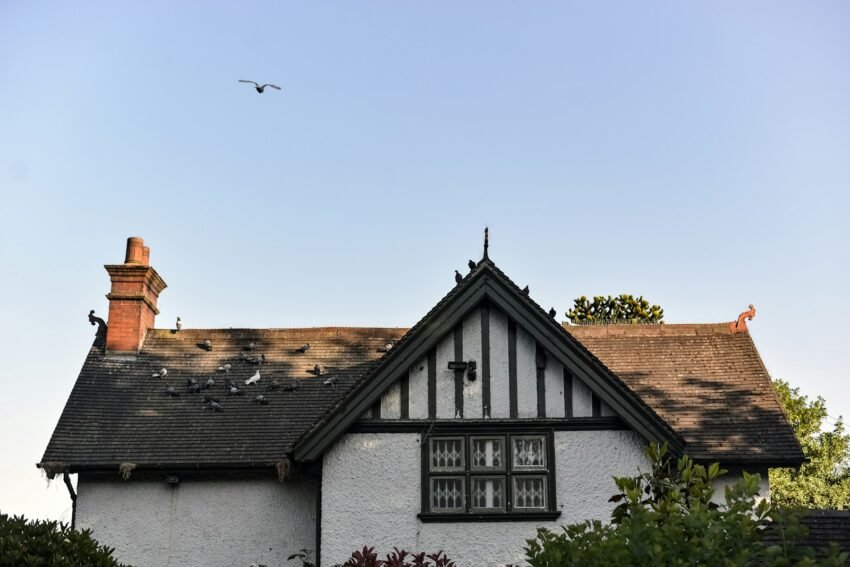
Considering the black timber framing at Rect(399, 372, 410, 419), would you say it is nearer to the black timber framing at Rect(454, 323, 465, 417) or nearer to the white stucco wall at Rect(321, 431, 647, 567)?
the white stucco wall at Rect(321, 431, 647, 567)

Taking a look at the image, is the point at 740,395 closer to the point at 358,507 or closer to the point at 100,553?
the point at 358,507

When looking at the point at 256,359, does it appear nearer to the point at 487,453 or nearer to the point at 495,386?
the point at 495,386

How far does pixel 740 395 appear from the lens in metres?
19.0

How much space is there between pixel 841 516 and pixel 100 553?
418 inches

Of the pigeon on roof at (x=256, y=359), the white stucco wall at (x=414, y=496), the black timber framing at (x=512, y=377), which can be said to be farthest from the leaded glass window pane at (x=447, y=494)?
the pigeon on roof at (x=256, y=359)

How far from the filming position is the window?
15906 millimetres

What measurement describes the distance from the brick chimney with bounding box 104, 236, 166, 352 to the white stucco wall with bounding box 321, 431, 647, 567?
6.12m

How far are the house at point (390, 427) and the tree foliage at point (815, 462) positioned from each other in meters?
14.4

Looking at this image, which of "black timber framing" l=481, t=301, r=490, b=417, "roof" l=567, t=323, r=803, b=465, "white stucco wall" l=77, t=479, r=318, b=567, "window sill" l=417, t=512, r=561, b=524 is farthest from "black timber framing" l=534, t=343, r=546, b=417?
"white stucco wall" l=77, t=479, r=318, b=567

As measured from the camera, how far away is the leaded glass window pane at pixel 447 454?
52.9ft

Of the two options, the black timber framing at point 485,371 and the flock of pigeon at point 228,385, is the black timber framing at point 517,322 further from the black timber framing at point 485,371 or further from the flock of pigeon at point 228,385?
the flock of pigeon at point 228,385

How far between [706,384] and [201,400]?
9.05 metres

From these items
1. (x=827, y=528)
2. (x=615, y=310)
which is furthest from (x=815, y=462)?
(x=827, y=528)

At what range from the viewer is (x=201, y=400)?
1912cm
